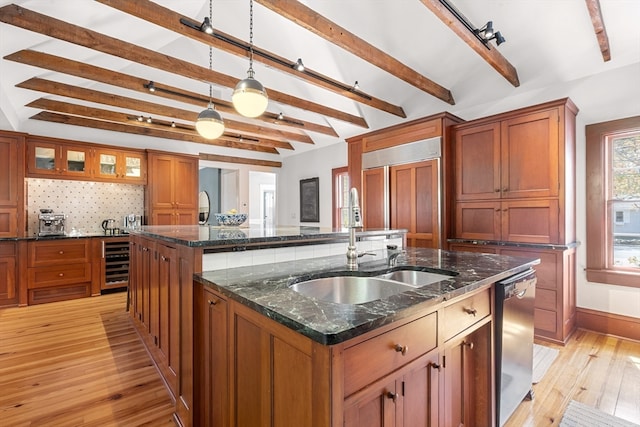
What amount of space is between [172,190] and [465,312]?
524cm

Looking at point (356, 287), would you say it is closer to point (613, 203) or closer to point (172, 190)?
point (613, 203)

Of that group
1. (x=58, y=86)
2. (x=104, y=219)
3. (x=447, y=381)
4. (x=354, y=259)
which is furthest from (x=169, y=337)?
(x=104, y=219)

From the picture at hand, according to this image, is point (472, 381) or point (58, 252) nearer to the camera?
point (472, 381)

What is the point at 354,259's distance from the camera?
1809 mm

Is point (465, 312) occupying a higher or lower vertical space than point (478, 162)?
lower

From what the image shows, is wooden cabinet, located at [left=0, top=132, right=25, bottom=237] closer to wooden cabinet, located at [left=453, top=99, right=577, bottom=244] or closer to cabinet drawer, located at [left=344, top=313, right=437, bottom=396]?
cabinet drawer, located at [left=344, top=313, right=437, bottom=396]

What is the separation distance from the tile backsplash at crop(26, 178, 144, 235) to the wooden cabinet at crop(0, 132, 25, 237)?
16.1 inches

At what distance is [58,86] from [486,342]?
4774 mm

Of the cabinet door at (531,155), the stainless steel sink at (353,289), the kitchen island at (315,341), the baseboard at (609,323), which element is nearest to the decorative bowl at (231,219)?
the kitchen island at (315,341)

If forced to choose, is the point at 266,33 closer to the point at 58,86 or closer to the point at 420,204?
the point at 58,86

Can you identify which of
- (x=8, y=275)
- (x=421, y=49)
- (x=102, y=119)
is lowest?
(x=8, y=275)

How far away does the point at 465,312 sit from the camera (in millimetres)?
1378

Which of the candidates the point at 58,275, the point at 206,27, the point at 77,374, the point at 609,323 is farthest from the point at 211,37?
the point at 609,323

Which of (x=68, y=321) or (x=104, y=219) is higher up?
(x=104, y=219)
